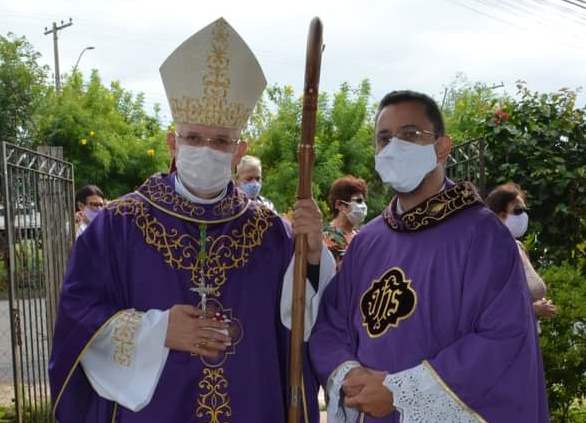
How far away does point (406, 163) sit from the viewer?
2.97 metres

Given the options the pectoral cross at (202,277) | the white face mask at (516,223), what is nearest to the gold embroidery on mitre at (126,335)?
the pectoral cross at (202,277)

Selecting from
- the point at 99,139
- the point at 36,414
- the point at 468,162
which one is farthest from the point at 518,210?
the point at 99,139

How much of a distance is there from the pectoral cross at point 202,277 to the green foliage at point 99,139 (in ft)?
42.5

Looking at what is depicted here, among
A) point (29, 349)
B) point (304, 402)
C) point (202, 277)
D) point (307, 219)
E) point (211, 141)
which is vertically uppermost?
point (211, 141)

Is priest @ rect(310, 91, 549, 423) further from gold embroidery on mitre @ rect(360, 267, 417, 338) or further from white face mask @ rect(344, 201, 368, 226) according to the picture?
white face mask @ rect(344, 201, 368, 226)

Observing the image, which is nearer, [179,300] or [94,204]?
[179,300]

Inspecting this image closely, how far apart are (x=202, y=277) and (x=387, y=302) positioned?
772 millimetres

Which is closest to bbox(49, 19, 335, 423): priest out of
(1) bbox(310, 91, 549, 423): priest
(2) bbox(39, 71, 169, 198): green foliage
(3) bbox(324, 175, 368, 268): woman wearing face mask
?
(1) bbox(310, 91, 549, 423): priest

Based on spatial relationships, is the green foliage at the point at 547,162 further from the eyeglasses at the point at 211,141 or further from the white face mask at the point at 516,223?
the eyeglasses at the point at 211,141

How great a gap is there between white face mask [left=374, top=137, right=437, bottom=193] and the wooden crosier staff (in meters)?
0.30

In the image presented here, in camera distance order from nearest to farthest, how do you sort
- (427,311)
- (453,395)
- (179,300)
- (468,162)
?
(453,395) < (427,311) < (179,300) < (468,162)

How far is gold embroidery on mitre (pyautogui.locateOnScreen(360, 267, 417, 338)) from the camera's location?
2.92 meters

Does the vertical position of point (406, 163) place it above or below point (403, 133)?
below

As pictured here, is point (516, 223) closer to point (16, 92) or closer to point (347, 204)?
point (347, 204)
